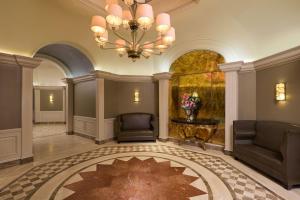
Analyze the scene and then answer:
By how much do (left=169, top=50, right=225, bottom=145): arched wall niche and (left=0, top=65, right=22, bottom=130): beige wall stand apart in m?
5.00

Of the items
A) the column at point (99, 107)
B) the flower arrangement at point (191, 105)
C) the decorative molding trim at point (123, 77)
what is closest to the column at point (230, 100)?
the flower arrangement at point (191, 105)

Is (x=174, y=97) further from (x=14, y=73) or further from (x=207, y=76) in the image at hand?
(x=14, y=73)

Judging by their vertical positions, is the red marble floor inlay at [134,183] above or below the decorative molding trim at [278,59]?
below

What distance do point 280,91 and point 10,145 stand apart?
6835mm

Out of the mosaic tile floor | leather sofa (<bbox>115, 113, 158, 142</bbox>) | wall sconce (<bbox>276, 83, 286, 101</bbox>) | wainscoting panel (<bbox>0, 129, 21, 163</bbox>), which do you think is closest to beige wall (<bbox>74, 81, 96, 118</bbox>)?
leather sofa (<bbox>115, 113, 158, 142</bbox>)

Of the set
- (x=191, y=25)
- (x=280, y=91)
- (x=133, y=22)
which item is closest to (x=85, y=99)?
(x=133, y=22)

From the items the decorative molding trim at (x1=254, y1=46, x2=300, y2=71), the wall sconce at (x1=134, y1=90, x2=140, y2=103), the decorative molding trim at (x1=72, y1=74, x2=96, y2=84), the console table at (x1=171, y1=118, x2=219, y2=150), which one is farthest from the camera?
the wall sconce at (x1=134, y1=90, x2=140, y2=103)

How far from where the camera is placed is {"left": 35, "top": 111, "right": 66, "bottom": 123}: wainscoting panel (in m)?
11.8

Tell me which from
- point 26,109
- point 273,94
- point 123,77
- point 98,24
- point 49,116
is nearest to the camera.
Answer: point 98,24

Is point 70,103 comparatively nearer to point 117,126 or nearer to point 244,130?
point 117,126

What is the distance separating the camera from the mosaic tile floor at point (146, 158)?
282 centimetres

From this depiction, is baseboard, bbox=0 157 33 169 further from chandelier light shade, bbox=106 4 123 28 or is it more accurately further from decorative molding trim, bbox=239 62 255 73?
decorative molding trim, bbox=239 62 255 73

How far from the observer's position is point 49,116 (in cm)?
1184

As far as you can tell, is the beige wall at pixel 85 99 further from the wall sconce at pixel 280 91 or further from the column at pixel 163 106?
the wall sconce at pixel 280 91
